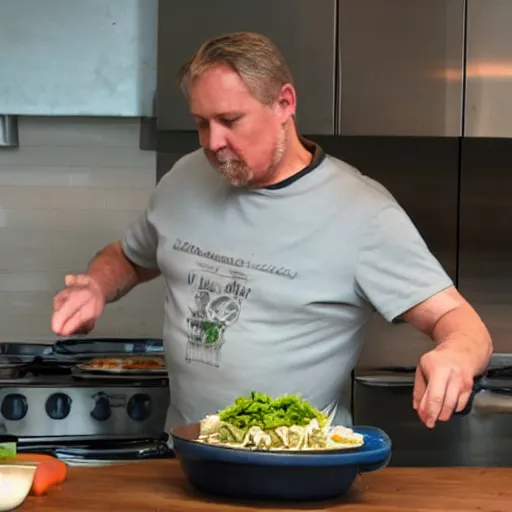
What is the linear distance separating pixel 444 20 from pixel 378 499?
1.36 meters

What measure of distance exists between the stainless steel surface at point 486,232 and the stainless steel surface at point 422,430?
1.21 feet

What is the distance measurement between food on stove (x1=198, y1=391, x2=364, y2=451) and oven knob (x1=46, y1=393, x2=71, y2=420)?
0.91 m

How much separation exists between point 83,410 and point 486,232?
1.21 m

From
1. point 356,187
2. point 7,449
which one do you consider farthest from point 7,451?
point 356,187

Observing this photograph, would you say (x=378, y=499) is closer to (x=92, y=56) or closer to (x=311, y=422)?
(x=311, y=422)

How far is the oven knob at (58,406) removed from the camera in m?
2.51

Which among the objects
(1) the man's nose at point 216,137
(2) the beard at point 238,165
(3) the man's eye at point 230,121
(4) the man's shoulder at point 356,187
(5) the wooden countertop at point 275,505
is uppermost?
(3) the man's eye at point 230,121

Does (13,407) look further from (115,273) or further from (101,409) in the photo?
(115,273)

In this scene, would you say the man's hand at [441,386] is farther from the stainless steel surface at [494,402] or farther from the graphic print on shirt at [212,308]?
the stainless steel surface at [494,402]

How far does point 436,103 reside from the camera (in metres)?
2.65

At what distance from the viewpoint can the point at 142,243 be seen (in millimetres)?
2270

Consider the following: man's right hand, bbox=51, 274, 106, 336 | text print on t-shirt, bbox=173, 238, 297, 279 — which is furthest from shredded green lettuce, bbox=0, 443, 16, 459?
text print on t-shirt, bbox=173, 238, 297, 279

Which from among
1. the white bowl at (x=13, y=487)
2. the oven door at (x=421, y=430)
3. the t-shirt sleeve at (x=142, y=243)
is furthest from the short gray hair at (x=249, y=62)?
the oven door at (x=421, y=430)

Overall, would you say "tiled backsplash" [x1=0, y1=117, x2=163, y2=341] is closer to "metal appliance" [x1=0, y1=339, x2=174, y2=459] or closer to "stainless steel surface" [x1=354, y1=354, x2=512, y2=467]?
"metal appliance" [x1=0, y1=339, x2=174, y2=459]
